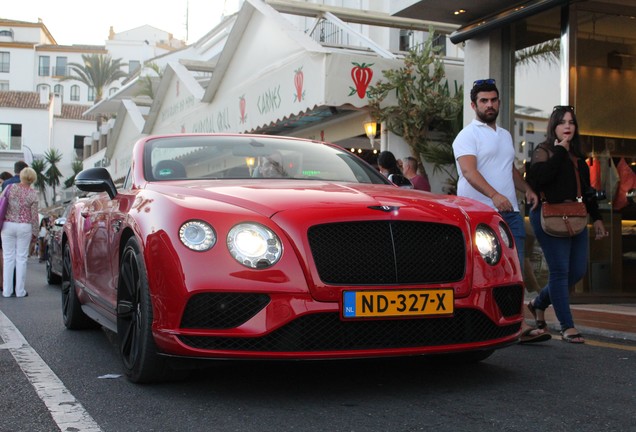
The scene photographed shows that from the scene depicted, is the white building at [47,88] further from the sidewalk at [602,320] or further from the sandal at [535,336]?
the sandal at [535,336]

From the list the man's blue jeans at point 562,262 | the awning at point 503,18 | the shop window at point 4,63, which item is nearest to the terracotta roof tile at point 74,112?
the shop window at point 4,63

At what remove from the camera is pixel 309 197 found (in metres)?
3.97

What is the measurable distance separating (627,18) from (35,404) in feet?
27.1

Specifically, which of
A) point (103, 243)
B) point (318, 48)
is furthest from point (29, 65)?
point (103, 243)

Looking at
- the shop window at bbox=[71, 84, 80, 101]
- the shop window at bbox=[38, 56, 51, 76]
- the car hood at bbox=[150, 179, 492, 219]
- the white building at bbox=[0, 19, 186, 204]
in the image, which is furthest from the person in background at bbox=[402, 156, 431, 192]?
the shop window at bbox=[38, 56, 51, 76]

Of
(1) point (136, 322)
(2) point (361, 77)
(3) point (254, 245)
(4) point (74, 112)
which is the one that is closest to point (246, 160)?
(1) point (136, 322)

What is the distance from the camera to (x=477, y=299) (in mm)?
3840

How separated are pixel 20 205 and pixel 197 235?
743cm

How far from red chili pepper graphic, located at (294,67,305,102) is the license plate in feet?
29.7

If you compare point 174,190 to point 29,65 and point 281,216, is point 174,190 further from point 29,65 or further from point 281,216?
point 29,65

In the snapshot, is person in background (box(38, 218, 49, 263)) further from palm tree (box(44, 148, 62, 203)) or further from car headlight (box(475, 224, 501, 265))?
palm tree (box(44, 148, 62, 203))

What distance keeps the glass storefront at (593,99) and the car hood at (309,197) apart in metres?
5.23

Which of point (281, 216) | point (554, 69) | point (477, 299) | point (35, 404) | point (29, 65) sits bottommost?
point (35, 404)

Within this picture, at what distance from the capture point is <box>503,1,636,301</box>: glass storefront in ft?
30.0
